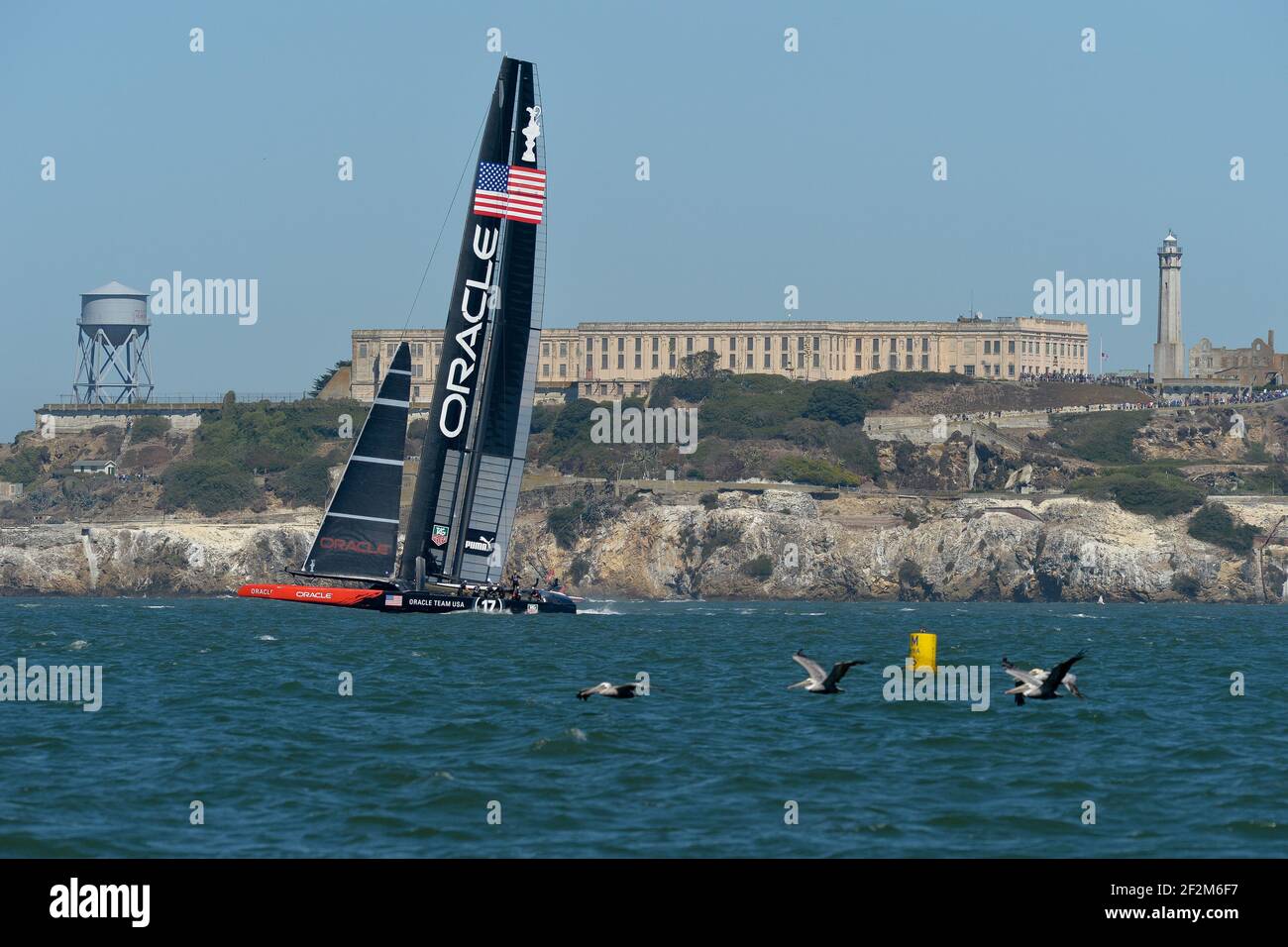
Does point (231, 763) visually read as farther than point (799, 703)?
No

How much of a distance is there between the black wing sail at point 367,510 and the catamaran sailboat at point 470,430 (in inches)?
1.2

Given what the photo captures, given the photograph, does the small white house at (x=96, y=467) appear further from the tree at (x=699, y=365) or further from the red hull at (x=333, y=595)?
the red hull at (x=333, y=595)

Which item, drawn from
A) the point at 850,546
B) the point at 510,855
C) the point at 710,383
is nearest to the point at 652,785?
the point at 510,855

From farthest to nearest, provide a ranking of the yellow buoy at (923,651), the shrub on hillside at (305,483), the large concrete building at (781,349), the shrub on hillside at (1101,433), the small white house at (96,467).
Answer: the large concrete building at (781,349), the small white house at (96,467), the shrub on hillside at (1101,433), the shrub on hillside at (305,483), the yellow buoy at (923,651)

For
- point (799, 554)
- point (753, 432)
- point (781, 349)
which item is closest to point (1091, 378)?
point (781, 349)

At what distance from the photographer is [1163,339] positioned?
6491 inches

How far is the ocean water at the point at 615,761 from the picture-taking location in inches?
836

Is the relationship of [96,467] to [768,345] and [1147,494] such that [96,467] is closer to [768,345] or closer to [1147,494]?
[768,345]

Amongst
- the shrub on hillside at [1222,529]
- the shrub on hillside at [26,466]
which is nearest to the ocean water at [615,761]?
the shrub on hillside at [1222,529]

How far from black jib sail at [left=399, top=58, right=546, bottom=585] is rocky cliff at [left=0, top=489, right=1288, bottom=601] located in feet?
176

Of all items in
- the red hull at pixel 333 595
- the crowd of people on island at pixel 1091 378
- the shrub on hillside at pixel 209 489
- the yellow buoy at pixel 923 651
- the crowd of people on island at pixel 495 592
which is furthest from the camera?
the crowd of people on island at pixel 1091 378

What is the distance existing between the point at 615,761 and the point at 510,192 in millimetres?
35655
